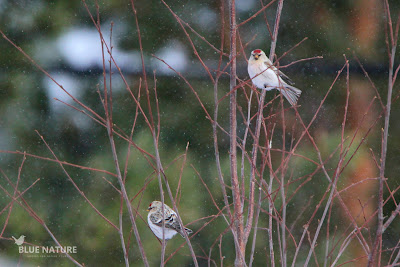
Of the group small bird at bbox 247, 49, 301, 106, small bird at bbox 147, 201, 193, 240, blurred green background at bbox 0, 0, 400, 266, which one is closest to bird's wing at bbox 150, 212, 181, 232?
small bird at bbox 147, 201, 193, 240

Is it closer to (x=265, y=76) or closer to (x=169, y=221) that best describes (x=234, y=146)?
(x=265, y=76)

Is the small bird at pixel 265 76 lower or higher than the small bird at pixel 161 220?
higher

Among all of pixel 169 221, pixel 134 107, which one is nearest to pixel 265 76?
pixel 169 221

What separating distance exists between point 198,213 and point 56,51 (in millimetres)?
1461

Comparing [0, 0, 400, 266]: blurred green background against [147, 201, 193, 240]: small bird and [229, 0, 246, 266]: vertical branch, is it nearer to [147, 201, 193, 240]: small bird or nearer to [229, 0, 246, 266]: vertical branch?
[147, 201, 193, 240]: small bird

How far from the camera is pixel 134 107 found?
11.6 ft

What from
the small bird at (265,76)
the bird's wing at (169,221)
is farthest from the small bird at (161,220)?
the small bird at (265,76)

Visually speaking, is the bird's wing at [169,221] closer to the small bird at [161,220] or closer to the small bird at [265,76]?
the small bird at [161,220]

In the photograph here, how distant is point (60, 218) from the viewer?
3.38 m

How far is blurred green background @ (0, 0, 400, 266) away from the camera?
10.9 feet

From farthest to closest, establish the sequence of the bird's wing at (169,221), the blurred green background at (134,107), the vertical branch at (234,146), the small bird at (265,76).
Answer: the blurred green background at (134,107) < the bird's wing at (169,221) < the small bird at (265,76) < the vertical branch at (234,146)

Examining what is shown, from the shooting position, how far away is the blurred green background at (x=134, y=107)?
10.9 ft

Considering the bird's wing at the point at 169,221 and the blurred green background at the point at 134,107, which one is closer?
the bird's wing at the point at 169,221

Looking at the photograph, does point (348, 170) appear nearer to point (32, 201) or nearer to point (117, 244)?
point (117, 244)
